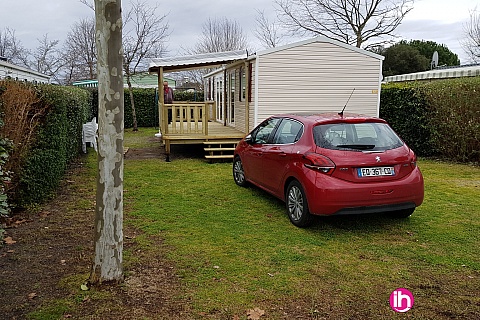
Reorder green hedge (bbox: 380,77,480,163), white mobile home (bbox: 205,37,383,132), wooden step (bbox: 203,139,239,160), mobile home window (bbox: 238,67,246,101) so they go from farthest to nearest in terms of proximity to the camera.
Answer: mobile home window (bbox: 238,67,246,101), white mobile home (bbox: 205,37,383,132), wooden step (bbox: 203,139,239,160), green hedge (bbox: 380,77,480,163)

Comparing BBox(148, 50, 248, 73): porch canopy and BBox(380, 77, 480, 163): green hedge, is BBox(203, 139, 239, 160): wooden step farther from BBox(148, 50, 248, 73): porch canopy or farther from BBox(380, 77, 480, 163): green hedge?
BBox(380, 77, 480, 163): green hedge

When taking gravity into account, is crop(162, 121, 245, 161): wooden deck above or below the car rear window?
below

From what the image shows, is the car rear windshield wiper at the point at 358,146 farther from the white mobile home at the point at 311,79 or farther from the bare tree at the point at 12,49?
the bare tree at the point at 12,49

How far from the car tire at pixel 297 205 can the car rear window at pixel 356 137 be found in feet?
2.22

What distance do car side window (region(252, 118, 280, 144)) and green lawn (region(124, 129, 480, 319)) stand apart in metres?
1.01

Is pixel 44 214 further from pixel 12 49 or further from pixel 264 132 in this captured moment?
pixel 12 49

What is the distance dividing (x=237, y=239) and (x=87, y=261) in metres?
1.72

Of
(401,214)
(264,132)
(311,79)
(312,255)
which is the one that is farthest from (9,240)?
(311,79)

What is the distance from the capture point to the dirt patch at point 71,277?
3.30 meters

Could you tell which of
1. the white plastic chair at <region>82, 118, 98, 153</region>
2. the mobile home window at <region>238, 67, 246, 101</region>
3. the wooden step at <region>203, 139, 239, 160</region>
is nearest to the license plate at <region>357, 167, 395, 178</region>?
the wooden step at <region>203, 139, 239, 160</region>

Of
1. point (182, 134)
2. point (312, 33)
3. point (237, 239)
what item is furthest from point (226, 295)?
point (312, 33)

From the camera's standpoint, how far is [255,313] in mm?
3277

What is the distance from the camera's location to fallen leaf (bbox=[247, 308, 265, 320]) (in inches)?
127

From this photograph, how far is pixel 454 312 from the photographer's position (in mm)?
3287
